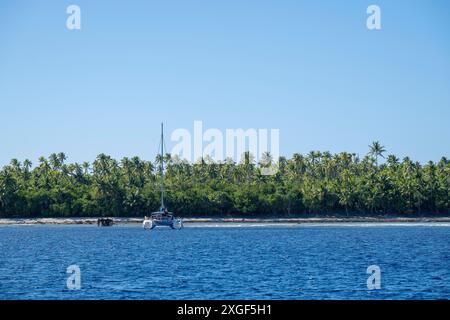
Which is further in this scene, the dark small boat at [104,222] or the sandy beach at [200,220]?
the sandy beach at [200,220]

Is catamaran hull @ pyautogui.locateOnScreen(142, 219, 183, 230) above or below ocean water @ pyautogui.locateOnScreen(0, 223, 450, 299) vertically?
above

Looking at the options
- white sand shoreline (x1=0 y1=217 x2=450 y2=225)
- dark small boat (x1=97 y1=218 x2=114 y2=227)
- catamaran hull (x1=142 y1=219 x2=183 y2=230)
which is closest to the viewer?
catamaran hull (x1=142 y1=219 x2=183 y2=230)

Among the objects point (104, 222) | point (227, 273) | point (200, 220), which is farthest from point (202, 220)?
point (227, 273)

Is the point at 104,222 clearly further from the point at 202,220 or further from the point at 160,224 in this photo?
the point at 160,224

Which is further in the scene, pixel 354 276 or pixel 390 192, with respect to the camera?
pixel 390 192

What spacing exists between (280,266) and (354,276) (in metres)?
10.4

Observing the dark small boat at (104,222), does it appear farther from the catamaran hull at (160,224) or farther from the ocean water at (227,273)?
the ocean water at (227,273)

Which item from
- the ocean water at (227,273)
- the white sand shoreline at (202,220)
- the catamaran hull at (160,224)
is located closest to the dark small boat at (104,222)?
the white sand shoreline at (202,220)

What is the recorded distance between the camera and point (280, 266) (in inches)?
2413

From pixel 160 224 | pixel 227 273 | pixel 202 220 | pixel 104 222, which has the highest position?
pixel 160 224

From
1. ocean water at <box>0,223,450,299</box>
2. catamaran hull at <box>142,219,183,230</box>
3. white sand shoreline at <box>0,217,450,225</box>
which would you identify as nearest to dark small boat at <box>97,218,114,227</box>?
white sand shoreline at <box>0,217,450,225</box>

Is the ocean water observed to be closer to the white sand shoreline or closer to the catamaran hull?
the catamaran hull
